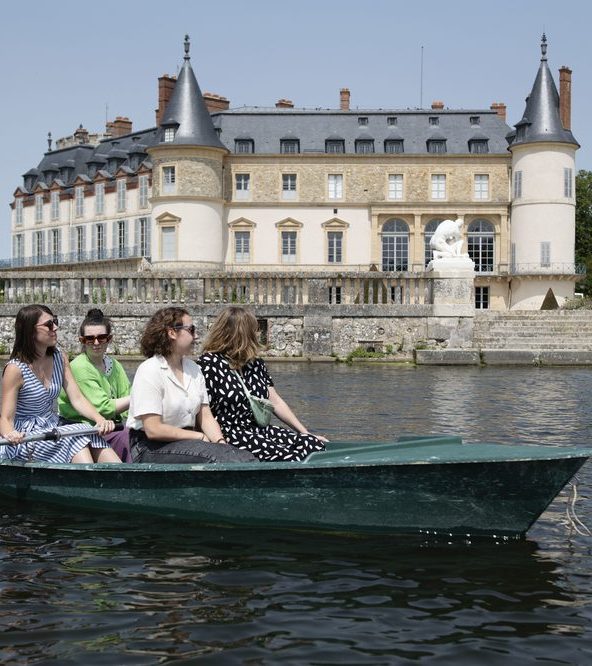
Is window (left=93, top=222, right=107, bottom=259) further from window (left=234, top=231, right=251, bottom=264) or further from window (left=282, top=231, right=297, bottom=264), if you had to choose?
window (left=282, top=231, right=297, bottom=264)

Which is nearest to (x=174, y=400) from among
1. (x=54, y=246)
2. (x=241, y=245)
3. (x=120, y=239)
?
(x=241, y=245)

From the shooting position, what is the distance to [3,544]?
6.95m

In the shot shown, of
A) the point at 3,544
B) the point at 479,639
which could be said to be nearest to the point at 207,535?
the point at 3,544

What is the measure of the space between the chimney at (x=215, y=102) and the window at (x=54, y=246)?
15793 millimetres

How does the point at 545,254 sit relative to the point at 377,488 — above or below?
above

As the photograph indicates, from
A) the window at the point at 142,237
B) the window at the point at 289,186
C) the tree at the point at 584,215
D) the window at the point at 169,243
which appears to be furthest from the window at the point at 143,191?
the tree at the point at 584,215

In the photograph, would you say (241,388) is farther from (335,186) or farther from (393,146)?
(393,146)

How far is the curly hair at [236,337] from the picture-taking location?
7.32 meters

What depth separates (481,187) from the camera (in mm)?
54562

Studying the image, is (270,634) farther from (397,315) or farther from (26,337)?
(397,315)

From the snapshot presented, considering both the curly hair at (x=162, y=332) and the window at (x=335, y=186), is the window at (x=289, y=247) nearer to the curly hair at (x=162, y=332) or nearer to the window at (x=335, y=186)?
the window at (x=335, y=186)

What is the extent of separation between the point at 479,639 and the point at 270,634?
1.07m

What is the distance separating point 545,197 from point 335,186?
37.5 feet

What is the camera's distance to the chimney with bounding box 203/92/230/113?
60750 millimetres
